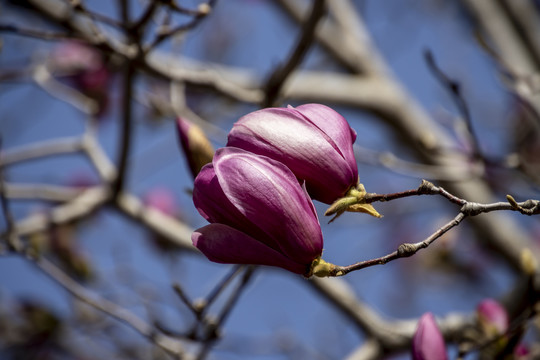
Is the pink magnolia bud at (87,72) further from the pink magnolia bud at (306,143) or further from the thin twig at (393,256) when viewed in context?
the thin twig at (393,256)

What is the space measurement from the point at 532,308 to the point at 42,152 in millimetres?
1413

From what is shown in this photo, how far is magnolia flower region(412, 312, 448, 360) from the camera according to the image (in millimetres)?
765

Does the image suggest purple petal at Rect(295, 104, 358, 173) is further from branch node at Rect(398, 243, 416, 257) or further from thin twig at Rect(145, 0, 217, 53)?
thin twig at Rect(145, 0, 217, 53)

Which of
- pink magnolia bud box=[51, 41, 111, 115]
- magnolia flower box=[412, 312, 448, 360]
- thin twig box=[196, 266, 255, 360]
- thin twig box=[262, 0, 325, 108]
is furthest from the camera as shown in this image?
pink magnolia bud box=[51, 41, 111, 115]

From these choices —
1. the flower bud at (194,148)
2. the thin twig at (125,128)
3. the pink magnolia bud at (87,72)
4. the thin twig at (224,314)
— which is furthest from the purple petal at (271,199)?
the pink magnolia bud at (87,72)

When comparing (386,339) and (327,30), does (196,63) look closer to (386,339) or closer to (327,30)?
(327,30)

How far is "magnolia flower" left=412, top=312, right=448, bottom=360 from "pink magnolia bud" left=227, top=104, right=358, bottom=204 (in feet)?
0.84

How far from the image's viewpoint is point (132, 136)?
145cm

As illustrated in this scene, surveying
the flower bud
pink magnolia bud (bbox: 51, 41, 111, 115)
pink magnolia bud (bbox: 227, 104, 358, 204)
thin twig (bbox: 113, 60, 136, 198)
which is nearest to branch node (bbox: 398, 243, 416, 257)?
pink magnolia bud (bbox: 227, 104, 358, 204)

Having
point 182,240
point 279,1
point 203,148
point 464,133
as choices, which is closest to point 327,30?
point 279,1

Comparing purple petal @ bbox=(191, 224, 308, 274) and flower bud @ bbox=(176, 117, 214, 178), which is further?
flower bud @ bbox=(176, 117, 214, 178)

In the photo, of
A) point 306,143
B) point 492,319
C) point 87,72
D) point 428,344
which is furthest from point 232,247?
point 87,72

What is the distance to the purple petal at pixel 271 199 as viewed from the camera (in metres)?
0.63

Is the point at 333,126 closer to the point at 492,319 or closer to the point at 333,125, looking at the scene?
the point at 333,125
